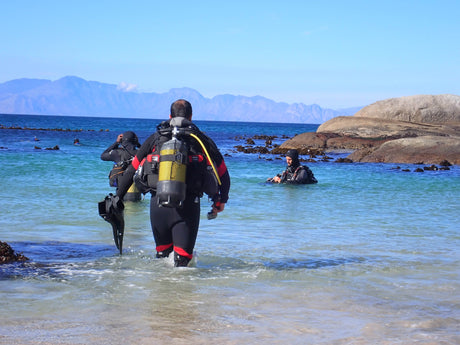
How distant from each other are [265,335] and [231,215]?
8217mm

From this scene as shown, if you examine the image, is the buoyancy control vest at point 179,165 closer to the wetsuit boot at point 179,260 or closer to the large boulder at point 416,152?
the wetsuit boot at point 179,260

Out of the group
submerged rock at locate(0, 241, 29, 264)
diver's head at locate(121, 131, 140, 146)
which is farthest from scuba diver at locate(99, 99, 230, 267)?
diver's head at locate(121, 131, 140, 146)

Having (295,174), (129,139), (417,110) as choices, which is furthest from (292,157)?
(417,110)

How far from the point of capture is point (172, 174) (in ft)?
21.5

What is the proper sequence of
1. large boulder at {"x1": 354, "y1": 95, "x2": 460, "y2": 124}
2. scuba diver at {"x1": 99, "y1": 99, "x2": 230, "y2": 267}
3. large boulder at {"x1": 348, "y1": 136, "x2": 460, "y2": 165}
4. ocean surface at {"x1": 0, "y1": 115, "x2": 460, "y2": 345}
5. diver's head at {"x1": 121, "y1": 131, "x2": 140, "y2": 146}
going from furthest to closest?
large boulder at {"x1": 354, "y1": 95, "x2": 460, "y2": 124} < large boulder at {"x1": 348, "y1": 136, "x2": 460, "y2": 165} < diver's head at {"x1": 121, "y1": 131, "x2": 140, "y2": 146} < scuba diver at {"x1": 99, "y1": 99, "x2": 230, "y2": 267} < ocean surface at {"x1": 0, "y1": 115, "x2": 460, "y2": 345}

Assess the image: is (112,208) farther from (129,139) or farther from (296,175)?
(296,175)

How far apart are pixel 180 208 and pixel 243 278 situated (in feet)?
4.98

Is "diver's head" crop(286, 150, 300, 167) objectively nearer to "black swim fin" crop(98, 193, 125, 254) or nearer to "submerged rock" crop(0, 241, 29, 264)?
"submerged rock" crop(0, 241, 29, 264)

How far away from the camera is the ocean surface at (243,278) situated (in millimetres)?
5637

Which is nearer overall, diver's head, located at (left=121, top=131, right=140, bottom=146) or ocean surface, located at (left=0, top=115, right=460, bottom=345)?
ocean surface, located at (left=0, top=115, right=460, bottom=345)

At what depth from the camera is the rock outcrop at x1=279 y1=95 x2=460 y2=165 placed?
32125 millimetres

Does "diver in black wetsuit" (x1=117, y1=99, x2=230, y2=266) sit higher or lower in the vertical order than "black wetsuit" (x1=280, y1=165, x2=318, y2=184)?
higher

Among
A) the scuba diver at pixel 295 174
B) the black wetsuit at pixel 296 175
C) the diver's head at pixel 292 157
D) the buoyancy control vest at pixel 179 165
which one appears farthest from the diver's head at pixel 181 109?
the black wetsuit at pixel 296 175

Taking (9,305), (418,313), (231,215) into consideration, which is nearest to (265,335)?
(418,313)
